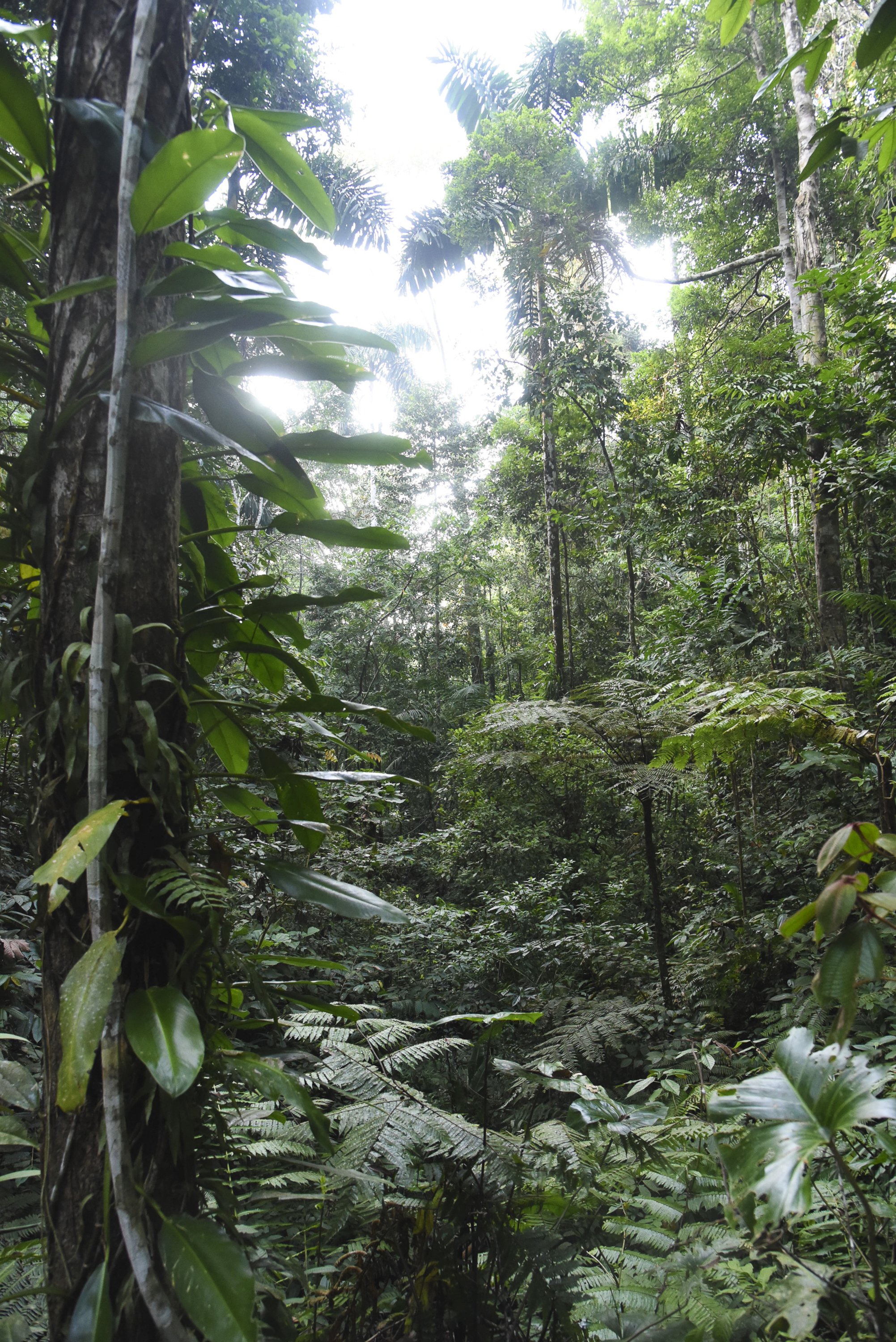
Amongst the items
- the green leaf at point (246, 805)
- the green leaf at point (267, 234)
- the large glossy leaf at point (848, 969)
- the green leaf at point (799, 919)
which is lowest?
the large glossy leaf at point (848, 969)

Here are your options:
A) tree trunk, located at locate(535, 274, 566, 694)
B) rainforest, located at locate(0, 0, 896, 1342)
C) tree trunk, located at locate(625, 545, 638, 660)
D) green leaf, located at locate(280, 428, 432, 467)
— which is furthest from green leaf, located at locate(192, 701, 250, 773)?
tree trunk, located at locate(535, 274, 566, 694)

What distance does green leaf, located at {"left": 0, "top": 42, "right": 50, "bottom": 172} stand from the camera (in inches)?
27.8

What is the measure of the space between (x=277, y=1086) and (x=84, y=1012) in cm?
22

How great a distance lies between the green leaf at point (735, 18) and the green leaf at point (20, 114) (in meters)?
0.82

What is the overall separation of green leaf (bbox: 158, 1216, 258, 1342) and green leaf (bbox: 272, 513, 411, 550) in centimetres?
73

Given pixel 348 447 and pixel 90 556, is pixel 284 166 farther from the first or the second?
pixel 90 556

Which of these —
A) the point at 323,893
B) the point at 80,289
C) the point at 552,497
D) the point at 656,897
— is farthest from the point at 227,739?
the point at 552,497

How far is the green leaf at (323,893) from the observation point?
82 cm

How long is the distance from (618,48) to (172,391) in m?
11.6

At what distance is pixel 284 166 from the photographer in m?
1.00

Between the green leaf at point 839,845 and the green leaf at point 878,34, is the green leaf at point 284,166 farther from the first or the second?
the green leaf at point 839,845

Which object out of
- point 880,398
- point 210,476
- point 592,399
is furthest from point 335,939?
point 592,399

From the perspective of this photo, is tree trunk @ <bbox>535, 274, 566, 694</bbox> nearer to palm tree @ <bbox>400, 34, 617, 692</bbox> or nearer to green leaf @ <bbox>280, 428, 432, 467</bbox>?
palm tree @ <bbox>400, 34, 617, 692</bbox>

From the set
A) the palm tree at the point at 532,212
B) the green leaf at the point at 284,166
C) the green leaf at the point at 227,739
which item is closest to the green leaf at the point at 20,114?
the green leaf at the point at 284,166
